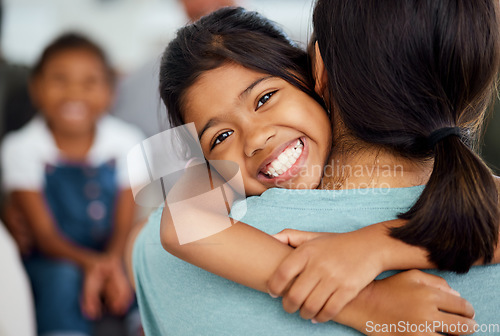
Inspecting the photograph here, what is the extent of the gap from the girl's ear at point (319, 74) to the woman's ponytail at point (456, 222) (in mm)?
293

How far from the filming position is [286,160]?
0.95 metres

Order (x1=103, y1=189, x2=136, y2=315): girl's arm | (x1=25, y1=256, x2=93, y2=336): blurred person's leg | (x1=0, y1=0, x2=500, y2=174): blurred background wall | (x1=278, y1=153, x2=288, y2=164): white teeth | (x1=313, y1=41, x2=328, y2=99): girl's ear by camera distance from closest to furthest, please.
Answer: (x1=313, y1=41, x2=328, y2=99): girl's ear
(x1=278, y1=153, x2=288, y2=164): white teeth
(x1=25, y1=256, x2=93, y2=336): blurred person's leg
(x1=103, y1=189, x2=136, y2=315): girl's arm
(x1=0, y1=0, x2=500, y2=174): blurred background wall

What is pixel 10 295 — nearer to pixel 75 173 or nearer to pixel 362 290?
pixel 362 290

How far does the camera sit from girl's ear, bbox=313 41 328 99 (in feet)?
2.77

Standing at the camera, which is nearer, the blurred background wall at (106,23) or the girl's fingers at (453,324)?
the girl's fingers at (453,324)

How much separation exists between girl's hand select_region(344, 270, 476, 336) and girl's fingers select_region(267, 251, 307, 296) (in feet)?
0.21

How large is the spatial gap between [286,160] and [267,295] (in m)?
0.34

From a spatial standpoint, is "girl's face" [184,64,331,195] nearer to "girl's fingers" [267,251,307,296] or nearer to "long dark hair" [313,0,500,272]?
"long dark hair" [313,0,500,272]

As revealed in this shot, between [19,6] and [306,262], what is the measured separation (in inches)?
104

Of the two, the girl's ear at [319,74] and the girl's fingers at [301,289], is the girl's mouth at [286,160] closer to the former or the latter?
the girl's ear at [319,74]

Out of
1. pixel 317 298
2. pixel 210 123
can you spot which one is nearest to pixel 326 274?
pixel 317 298

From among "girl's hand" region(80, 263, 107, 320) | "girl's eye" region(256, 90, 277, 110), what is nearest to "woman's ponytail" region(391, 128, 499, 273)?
"girl's eye" region(256, 90, 277, 110)

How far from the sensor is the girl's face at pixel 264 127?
0.94m

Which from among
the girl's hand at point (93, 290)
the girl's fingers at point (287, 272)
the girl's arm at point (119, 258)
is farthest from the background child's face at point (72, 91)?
the girl's fingers at point (287, 272)
